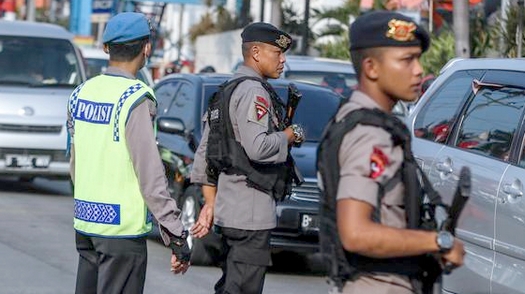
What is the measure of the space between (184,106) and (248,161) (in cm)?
535

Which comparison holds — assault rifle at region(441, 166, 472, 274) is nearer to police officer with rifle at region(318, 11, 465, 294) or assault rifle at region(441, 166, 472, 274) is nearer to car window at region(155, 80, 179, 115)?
police officer with rifle at region(318, 11, 465, 294)

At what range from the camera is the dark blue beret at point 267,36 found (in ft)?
22.8

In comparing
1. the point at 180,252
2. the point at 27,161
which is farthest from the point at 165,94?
the point at 180,252

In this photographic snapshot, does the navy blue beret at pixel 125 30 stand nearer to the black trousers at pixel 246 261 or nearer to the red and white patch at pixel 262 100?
the red and white patch at pixel 262 100

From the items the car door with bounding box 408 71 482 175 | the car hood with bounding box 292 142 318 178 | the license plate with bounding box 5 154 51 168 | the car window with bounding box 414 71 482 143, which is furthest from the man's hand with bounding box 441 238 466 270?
the license plate with bounding box 5 154 51 168

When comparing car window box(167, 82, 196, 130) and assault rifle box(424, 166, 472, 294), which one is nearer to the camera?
assault rifle box(424, 166, 472, 294)

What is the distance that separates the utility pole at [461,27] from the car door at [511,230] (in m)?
13.3

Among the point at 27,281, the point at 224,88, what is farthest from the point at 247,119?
the point at 27,281

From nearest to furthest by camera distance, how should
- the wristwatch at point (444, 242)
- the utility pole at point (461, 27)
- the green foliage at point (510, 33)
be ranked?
the wristwatch at point (444, 242)
the green foliage at point (510, 33)
the utility pole at point (461, 27)

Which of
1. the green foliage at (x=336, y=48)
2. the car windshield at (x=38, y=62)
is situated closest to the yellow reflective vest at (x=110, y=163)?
the car windshield at (x=38, y=62)

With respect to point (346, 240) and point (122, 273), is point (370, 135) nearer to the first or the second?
point (346, 240)

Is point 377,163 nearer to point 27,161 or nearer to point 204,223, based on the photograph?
point 204,223

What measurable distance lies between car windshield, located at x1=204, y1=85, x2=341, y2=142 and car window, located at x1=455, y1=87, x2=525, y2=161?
3.97 metres

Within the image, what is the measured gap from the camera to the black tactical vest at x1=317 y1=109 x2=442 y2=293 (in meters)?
4.05
